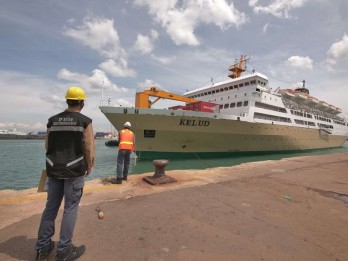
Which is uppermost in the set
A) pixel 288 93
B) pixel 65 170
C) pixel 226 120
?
pixel 288 93

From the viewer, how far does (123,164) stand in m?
5.05

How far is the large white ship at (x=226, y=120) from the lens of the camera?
14523 millimetres

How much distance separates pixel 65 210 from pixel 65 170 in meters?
0.40

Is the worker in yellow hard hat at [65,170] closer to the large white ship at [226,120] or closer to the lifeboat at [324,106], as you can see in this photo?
the large white ship at [226,120]

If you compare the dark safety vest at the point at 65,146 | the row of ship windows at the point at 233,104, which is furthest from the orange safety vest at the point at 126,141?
the row of ship windows at the point at 233,104

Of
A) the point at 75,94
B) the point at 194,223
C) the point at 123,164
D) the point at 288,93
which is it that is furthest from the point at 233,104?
the point at 75,94

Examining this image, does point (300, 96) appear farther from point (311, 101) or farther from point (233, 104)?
point (233, 104)

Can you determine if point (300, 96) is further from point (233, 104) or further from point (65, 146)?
point (65, 146)

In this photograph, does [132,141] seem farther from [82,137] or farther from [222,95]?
[222,95]

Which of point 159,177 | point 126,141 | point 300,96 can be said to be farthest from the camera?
point 300,96

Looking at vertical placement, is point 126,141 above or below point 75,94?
below

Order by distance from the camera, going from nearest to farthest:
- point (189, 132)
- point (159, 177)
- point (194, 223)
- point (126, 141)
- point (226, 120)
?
point (194, 223), point (159, 177), point (126, 141), point (189, 132), point (226, 120)

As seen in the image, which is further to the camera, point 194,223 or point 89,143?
point 194,223

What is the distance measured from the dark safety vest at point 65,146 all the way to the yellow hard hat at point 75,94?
0.23 meters
